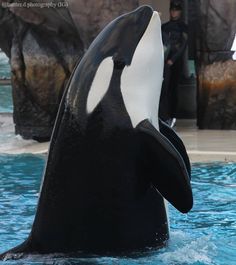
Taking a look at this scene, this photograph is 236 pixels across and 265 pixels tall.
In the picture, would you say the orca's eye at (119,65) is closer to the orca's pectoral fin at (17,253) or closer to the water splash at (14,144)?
the orca's pectoral fin at (17,253)

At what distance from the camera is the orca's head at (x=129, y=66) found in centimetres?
342

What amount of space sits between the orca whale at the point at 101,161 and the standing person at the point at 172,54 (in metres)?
5.79

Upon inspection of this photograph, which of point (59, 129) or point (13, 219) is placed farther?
point (13, 219)

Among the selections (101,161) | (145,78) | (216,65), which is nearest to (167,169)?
(101,161)

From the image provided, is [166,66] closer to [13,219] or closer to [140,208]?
[13,219]

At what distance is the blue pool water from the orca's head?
0.65 meters

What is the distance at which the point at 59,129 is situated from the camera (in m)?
3.43

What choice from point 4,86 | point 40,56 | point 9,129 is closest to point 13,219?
point 40,56

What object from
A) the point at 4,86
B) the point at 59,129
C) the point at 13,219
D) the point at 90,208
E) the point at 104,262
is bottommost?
the point at 4,86

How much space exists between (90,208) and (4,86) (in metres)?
15.1

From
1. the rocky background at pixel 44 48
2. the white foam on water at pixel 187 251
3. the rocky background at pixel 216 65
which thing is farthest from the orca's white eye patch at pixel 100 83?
the rocky background at pixel 216 65

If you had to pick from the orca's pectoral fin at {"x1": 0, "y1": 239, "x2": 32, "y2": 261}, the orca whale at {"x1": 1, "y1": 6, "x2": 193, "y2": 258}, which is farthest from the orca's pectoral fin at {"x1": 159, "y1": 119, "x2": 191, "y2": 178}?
the orca's pectoral fin at {"x1": 0, "y1": 239, "x2": 32, "y2": 261}

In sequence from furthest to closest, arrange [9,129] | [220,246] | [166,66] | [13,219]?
[9,129], [166,66], [13,219], [220,246]

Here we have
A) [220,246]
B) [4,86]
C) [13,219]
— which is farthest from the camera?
[4,86]
